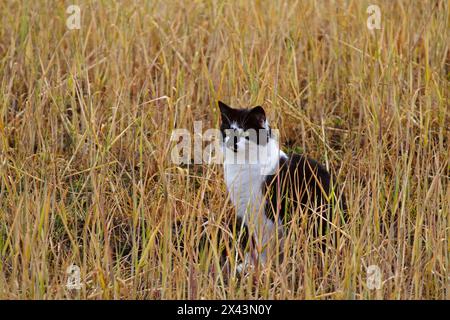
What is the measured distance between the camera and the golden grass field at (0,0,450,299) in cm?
273

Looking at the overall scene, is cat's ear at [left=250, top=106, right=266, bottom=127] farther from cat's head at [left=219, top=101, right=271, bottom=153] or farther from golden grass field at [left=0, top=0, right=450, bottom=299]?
golden grass field at [left=0, top=0, right=450, bottom=299]

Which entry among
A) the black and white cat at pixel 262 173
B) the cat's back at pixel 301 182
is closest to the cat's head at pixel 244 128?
the black and white cat at pixel 262 173

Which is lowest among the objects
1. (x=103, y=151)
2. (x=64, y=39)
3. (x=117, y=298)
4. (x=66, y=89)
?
(x=117, y=298)

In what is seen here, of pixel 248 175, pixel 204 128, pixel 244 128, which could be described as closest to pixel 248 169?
pixel 248 175

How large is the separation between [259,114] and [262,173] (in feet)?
0.78

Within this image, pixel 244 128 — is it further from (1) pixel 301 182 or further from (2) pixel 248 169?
(1) pixel 301 182

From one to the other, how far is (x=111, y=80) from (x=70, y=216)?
2.73 ft

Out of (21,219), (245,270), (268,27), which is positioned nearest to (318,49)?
(268,27)

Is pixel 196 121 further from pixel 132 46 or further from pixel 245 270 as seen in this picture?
pixel 245 270

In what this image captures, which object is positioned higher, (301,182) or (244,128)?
(244,128)

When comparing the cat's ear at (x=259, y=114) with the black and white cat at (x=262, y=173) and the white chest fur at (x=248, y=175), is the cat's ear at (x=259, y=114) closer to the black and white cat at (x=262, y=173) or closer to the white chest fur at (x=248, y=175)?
the black and white cat at (x=262, y=173)

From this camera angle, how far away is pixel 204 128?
12.0 ft

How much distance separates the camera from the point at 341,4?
432 cm

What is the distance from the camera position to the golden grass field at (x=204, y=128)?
2.73 meters
